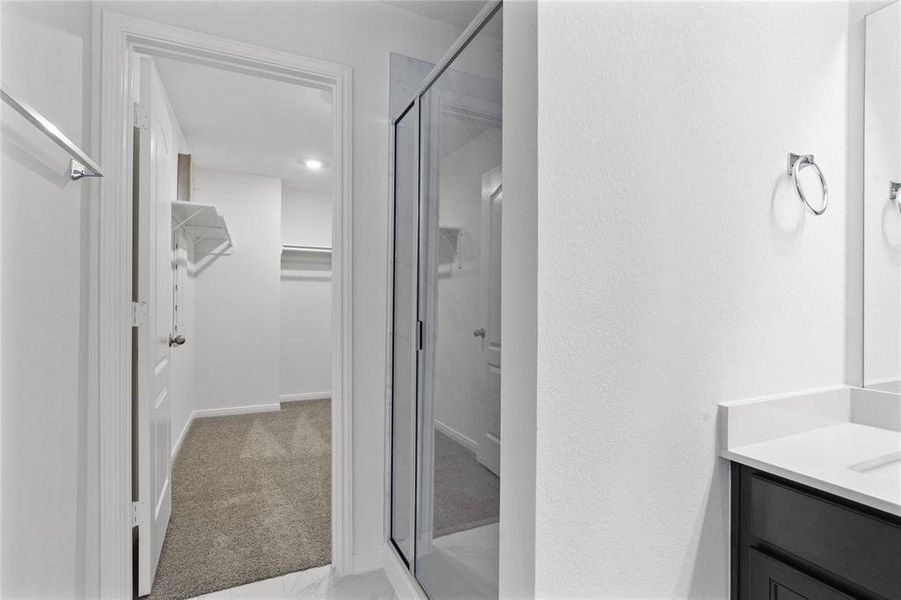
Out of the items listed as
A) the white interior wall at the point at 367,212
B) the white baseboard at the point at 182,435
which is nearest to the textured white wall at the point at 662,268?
the white interior wall at the point at 367,212

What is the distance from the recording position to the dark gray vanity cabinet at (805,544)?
79 cm

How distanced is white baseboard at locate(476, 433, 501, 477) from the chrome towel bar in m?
1.26

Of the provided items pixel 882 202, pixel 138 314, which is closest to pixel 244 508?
pixel 138 314

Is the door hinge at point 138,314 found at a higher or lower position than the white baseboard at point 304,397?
higher

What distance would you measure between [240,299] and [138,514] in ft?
10.9

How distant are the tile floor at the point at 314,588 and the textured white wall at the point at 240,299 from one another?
3159 millimetres

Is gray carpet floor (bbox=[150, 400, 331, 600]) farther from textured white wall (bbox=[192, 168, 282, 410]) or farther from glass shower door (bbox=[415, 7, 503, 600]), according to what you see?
glass shower door (bbox=[415, 7, 503, 600])

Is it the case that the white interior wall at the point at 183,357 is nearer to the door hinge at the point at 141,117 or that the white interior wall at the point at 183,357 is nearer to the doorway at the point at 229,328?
the doorway at the point at 229,328

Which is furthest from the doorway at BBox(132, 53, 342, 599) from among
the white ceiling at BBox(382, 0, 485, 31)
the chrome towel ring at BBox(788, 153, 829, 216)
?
the chrome towel ring at BBox(788, 153, 829, 216)

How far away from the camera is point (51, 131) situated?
3.26ft

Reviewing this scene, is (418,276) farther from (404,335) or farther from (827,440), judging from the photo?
(827,440)

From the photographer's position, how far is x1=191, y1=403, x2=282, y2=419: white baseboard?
4.59 meters

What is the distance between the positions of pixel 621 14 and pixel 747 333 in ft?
2.44

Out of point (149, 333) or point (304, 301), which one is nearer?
point (149, 333)
